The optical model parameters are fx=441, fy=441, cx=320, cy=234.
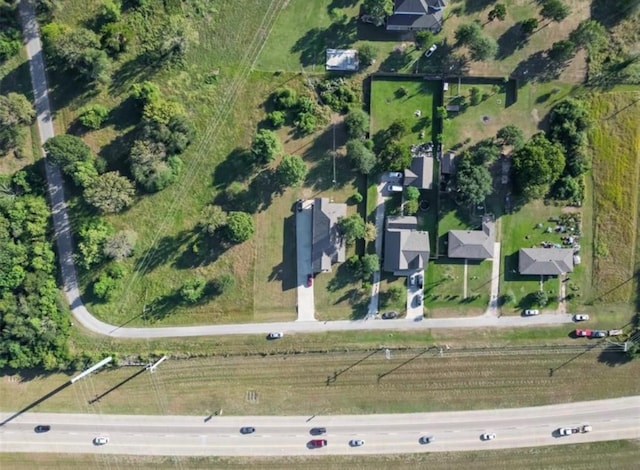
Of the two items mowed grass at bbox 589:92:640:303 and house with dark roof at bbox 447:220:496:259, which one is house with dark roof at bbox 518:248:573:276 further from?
mowed grass at bbox 589:92:640:303

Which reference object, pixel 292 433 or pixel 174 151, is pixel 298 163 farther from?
pixel 292 433

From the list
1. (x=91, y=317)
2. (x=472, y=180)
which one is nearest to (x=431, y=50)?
(x=472, y=180)

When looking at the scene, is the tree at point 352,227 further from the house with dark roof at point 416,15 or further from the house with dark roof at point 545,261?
the house with dark roof at point 416,15

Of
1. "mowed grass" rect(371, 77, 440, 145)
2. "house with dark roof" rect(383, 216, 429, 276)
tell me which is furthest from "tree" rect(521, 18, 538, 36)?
"house with dark roof" rect(383, 216, 429, 276)

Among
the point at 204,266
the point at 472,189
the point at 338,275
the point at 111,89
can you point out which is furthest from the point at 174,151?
the point at 472,189

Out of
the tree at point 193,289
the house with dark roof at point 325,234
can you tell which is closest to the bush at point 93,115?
the tree at point 193,289

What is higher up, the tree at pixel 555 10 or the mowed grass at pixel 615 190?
the tree at pixel 555 10

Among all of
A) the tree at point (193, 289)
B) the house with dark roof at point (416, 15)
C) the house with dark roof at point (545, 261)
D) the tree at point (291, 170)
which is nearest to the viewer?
the tree at point (291, 170)
